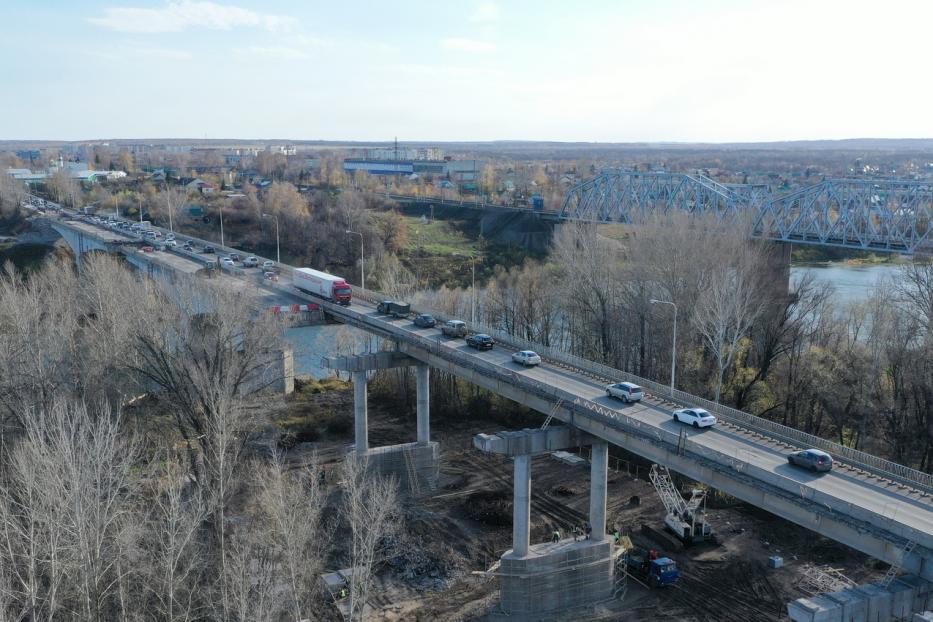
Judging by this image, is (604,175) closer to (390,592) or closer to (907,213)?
(907,213)

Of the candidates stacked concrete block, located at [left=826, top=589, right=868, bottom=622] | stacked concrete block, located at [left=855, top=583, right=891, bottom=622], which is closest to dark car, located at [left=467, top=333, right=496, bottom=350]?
stacked concrete block, located at [left=826, top=589, right=868, bottom=622]

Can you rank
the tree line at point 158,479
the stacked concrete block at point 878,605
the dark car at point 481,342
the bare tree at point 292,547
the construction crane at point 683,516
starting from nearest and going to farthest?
the stacked concrete block at point 878,605, the tree line at point 158,479, the bare tree at point 292,547, the construction crane at point 683,516, the dark car at point 481,342

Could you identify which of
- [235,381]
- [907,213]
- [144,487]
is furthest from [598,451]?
[907,213]

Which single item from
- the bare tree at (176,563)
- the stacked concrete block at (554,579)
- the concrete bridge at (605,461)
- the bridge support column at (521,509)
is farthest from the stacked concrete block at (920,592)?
the bare tree at (176,563)

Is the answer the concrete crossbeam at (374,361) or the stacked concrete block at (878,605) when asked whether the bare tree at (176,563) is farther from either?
the stacked concrete block at (878,605)

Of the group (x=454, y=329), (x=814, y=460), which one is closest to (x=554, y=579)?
(x=814, y=460)

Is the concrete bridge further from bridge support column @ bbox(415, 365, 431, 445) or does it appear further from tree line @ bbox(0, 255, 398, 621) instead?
tree line @ bbox(0, 255, 398, 621)

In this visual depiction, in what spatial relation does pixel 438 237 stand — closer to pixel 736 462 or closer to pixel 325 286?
pixel 325 286

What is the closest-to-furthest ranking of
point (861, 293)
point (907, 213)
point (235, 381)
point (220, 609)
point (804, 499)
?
point (804, 499)
point (220, 609)
point (235, 381)
point (907, 213)
point (861, 293)
